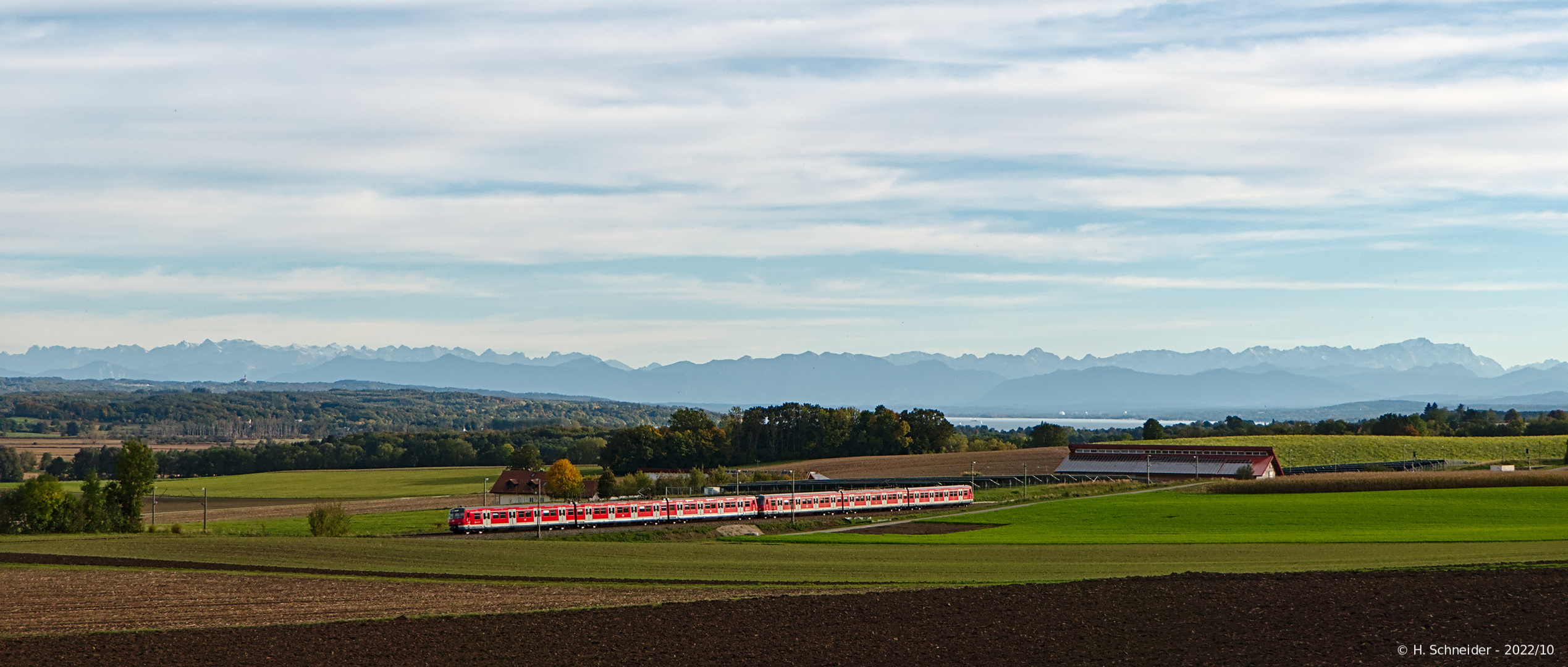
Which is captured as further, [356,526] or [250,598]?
[356,526]

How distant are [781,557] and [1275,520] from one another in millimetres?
30952

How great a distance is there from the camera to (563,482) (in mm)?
110812

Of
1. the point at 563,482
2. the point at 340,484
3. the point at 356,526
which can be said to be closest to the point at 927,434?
the point at 563,482

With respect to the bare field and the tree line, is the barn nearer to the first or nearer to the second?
Answer: the tree line

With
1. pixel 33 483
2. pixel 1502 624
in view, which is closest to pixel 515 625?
pixel 1502 624

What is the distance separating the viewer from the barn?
113125 millimetres

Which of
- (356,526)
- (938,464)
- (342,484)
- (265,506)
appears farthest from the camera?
(342,484)

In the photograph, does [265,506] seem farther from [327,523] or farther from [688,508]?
[688,508]

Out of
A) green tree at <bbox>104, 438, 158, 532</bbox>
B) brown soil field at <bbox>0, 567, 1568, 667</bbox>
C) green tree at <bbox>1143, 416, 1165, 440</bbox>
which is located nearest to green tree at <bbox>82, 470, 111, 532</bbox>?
green tree at <bbox>104, 438, 158, 532</bbox>

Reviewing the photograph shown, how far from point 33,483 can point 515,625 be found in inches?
2067

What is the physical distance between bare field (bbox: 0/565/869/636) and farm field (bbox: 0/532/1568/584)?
3.91 metres

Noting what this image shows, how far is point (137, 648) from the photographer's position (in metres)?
26.5

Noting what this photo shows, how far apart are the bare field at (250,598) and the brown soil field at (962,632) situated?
221 cm

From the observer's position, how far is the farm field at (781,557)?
42688 mm
